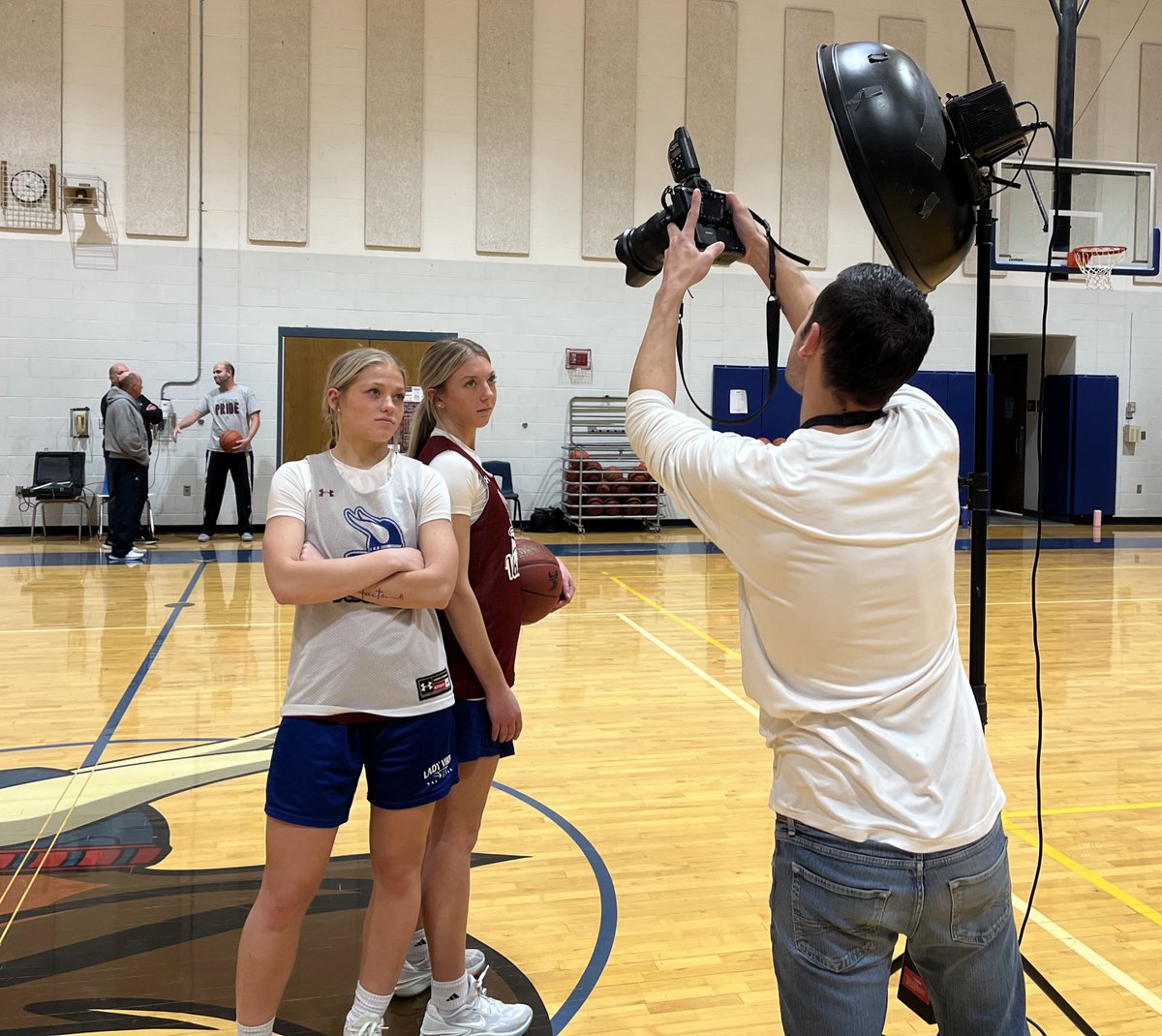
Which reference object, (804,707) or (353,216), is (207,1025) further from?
(353,216)

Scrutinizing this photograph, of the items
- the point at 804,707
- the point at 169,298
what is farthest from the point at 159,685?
the point at 169,298

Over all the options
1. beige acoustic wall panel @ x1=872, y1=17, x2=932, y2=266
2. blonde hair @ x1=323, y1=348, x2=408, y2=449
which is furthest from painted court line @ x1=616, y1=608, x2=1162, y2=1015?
beige acoustic wall panel @ x1=872, y1=17, x2=932, y2=266

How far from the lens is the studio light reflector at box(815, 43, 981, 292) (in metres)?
2.15

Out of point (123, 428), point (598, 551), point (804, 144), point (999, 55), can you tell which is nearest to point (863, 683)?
point (123, 428)

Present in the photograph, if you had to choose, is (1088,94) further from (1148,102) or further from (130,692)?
(130,692)

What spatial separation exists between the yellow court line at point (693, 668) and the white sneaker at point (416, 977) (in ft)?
9.60

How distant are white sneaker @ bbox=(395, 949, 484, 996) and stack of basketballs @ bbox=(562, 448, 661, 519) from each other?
10.0m

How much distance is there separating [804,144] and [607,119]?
8.54ft

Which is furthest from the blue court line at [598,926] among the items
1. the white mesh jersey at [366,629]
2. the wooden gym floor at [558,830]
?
the white mesh jersey at [366,629]

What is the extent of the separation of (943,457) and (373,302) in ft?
38.8

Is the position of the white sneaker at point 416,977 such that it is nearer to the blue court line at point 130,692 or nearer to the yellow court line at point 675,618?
the blue court line at point 130,692

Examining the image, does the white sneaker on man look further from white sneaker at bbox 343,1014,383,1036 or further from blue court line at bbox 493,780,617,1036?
white sneaker at bbox 343,1014,383,1036

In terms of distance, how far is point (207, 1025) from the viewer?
2.56 meters

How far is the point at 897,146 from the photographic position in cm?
216
